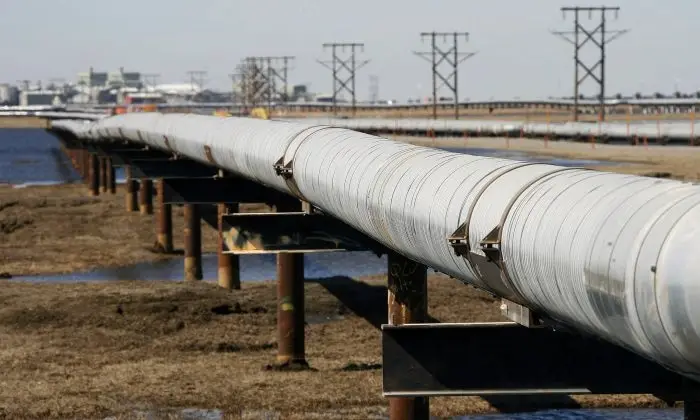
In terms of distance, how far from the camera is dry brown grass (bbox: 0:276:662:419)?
19.0 meters

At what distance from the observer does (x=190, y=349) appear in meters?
23.9

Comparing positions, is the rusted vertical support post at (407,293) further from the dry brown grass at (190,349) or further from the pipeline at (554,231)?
the dry brown grass at (190,349)

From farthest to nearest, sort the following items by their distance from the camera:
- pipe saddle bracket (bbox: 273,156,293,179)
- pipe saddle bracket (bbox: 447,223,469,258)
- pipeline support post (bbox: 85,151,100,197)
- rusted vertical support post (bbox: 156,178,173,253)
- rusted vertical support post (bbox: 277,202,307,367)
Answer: pipeline support post (bbox: 85,151,100,197) → rusted vertical support post (bbox: 156,178,173,253) → rusted vertical support post (bbox: 277,202,307,367) → pipe saddle bracket (bbox: 273,156,293,179) → pipe saddle bracket (bbox: 447,223,469,258)

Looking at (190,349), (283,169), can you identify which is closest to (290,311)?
(190,349)

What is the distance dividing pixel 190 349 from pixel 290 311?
231 centimetres

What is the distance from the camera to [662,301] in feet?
24.2

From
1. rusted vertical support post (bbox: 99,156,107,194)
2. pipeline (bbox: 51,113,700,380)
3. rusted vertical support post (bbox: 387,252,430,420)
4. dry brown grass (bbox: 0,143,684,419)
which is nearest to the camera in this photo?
pipeline (bbox: 51,113,700,380)

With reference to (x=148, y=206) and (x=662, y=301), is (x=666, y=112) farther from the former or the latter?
(x=662, y=301)

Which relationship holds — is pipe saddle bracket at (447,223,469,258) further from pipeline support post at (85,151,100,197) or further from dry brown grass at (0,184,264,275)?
pipeline support post at (85,151,100,197)

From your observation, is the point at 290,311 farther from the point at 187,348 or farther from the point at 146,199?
the point at 146,199

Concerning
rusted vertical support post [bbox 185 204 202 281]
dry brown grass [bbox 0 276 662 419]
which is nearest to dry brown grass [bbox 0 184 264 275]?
rusted vertical support post [bbox 185 204 202 281]

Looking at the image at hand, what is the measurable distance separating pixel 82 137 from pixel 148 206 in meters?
23.8

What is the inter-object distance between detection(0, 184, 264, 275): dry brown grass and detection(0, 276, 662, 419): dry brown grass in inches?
314

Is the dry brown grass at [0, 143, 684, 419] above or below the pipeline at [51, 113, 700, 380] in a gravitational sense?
below
